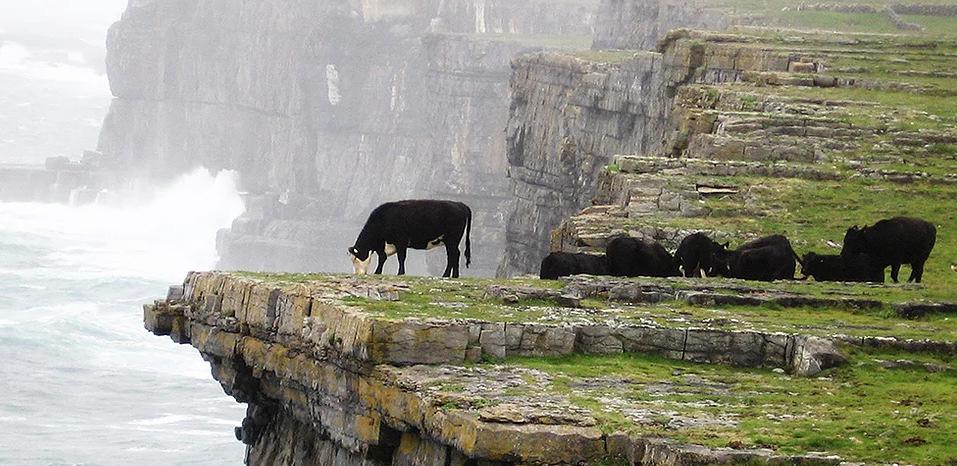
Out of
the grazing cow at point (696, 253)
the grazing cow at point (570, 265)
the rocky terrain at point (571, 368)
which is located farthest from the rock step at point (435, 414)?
the grazing cow at point (696, 253)

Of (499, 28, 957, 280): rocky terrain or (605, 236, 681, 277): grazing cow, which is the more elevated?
(499, 28, 957, 280): rocky terrain

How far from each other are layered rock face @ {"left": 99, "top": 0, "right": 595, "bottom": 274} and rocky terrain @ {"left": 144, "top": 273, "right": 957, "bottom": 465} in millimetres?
107918

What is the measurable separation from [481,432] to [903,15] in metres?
81.7

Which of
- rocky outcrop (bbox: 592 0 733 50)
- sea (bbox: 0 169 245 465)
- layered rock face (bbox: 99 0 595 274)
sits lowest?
sea (bbox: 0 169 245 465)

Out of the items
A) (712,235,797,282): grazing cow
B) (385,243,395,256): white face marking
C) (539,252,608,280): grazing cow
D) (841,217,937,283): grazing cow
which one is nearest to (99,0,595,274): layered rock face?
(385,243,395,256): white face marking

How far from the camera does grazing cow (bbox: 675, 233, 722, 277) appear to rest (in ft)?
103

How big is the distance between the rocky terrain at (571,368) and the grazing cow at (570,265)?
346 centimetres

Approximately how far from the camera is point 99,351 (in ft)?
315

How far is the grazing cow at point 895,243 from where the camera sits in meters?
30.5

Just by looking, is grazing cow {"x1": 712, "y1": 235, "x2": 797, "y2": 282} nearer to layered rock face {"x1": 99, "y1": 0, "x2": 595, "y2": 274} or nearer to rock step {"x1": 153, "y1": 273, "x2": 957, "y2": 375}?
rock step {"x1": 153, "y1": 273, "x2": 957, "y2": 375}

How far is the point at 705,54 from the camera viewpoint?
208 ft

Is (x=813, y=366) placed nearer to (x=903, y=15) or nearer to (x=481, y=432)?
(x=481, y=432)

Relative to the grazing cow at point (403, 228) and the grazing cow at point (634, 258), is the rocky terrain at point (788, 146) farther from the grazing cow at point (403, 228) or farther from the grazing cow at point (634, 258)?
the grazing cow at point (634, 258)

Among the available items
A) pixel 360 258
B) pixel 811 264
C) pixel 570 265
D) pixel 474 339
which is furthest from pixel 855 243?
pixel 474 339
